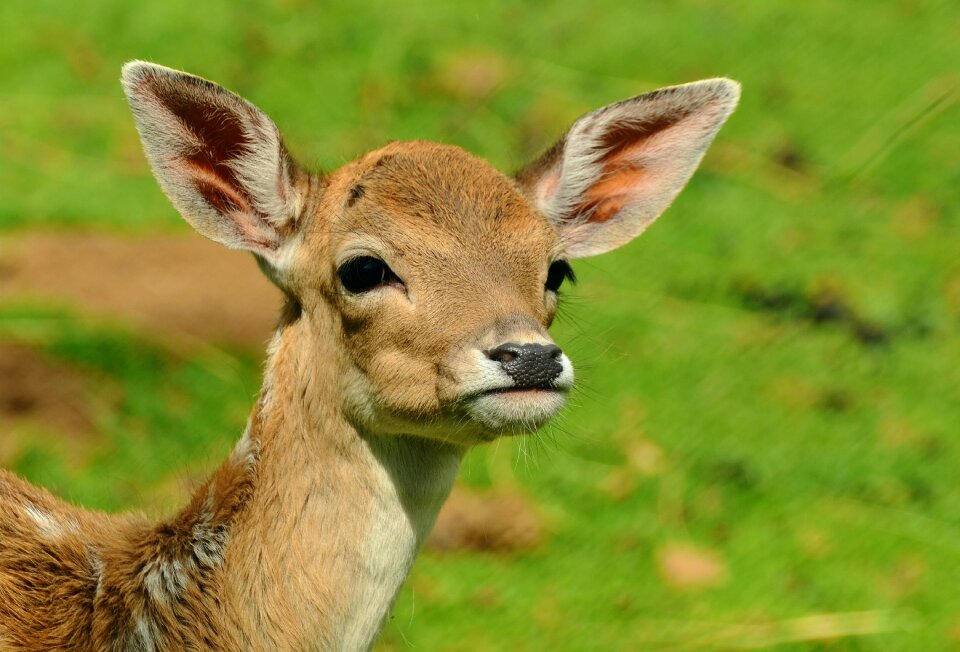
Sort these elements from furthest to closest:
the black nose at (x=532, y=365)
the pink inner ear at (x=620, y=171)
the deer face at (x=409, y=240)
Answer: the pink inner ear at (x=620, y=171) → the deer face at (x=409, y=240) → the black nose at (x=532, y=365)

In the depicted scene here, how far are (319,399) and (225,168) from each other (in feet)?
3.00

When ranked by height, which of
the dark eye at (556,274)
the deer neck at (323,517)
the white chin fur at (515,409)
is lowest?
the deer neck at (323,517)

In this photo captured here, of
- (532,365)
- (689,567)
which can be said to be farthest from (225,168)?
(689,567)

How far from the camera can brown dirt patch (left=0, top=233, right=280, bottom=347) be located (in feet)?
24.6

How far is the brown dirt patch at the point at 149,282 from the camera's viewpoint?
7.48 m

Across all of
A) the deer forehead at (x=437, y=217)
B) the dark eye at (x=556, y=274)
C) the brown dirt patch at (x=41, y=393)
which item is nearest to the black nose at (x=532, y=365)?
the deer forehead at (x=437, y=217)

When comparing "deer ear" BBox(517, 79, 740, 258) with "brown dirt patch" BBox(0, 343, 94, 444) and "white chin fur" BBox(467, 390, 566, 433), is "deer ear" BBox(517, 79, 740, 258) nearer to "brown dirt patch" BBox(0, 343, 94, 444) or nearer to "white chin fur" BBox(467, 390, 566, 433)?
"white chin fur" BBox(467, 390, 566, 433)

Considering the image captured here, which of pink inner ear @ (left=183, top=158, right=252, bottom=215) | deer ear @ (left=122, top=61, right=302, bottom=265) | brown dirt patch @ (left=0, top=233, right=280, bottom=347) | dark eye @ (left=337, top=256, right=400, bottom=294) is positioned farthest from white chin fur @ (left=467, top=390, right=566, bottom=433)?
brown dirt patch @ (left=0, top=233, right=280, bottom=347)

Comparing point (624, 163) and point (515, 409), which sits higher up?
point (624, 163)

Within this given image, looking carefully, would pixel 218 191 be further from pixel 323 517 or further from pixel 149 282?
pixel 149 282

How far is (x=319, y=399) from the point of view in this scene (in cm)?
443

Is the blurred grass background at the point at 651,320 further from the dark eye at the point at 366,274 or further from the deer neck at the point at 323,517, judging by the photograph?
the dark eye at the point at 366,274

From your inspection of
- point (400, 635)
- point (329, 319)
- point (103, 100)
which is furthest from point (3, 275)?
point (329, 319)

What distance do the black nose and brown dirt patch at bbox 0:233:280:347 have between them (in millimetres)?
3706
